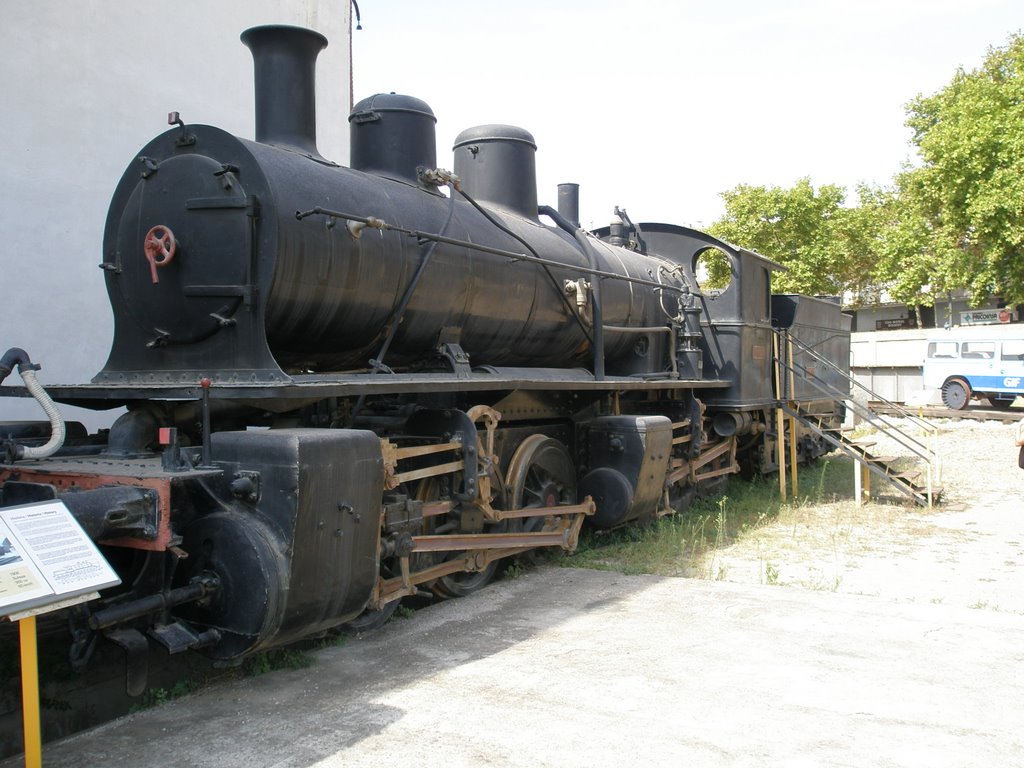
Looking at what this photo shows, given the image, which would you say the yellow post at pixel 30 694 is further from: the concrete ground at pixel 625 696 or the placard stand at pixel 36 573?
the concrete ground at pixel 625 696

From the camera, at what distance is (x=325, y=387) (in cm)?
416

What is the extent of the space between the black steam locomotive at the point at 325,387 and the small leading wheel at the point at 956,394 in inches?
830

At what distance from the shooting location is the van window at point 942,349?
25.9 m

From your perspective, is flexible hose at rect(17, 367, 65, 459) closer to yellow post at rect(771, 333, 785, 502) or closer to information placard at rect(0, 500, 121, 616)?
information placard at rect(0, 500, 121, 616)

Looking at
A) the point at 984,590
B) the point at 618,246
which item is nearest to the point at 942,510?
the point at 984,590

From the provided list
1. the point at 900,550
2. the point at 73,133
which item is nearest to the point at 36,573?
the point at 73,133

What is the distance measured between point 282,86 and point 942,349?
997 inches

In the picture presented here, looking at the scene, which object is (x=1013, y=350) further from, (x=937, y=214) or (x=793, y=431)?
(x=793, y=431)

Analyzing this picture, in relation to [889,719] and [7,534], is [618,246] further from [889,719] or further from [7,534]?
[7,534]

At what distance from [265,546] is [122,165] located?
5.62 meters

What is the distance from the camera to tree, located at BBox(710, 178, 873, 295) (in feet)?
108

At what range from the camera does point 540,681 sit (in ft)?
13.6

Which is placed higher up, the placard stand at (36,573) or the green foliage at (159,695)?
the placard stand at (36,573)

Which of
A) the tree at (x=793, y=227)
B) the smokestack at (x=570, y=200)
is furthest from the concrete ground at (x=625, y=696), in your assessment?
the tree at (x=793, y=227)
